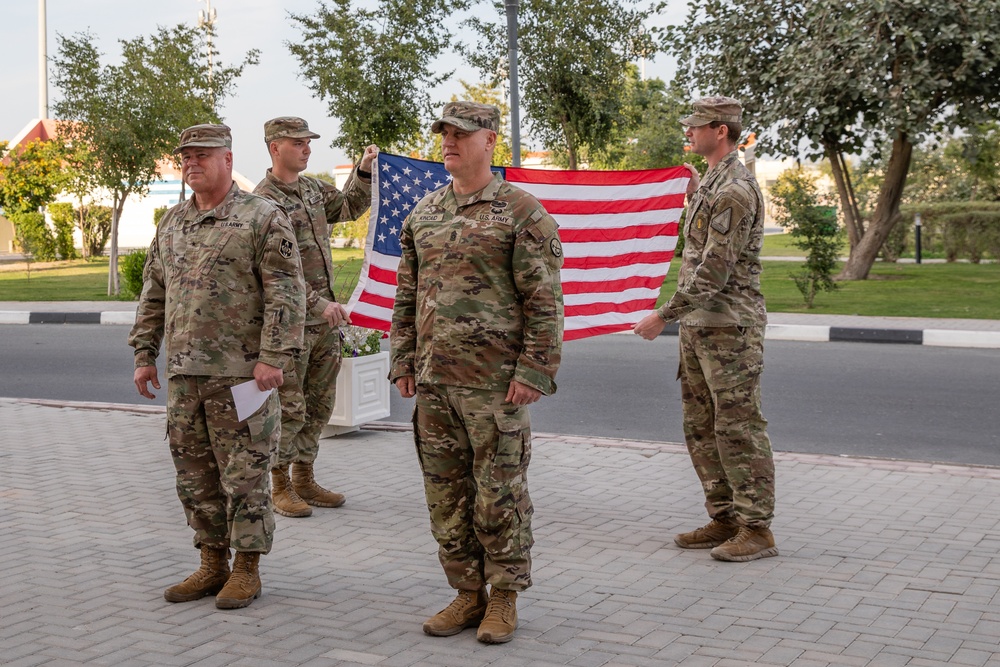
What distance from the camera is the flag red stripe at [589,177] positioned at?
7242 millimetres

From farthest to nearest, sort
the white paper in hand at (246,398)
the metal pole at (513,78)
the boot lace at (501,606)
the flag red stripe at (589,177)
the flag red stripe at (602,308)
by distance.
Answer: the metal pole at (513,78)
the flag red stripe at (602,308)
the flag red stripe at (589,177)
the white paper in hand at (246,398)
the boot lace at (501,606)

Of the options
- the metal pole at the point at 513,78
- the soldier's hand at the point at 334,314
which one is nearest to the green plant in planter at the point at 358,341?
the soldier's hand at the point at 334,314

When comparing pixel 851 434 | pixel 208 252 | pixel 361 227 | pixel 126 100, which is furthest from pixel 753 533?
pixel 361 227

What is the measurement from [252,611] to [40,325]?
13.9 metres

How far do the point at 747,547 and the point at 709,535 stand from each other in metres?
0.28

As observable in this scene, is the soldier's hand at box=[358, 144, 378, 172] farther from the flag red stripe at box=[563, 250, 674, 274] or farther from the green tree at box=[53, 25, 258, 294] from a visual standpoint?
the green tree at box=[53, 25, 258, 294]

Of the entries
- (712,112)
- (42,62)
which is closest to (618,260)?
(712,112)

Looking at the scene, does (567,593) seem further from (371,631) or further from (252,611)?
(252,611)

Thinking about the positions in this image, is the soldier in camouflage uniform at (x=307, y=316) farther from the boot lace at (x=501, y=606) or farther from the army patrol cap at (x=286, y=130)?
the boot lace at (x=501, y=606)

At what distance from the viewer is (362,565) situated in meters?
5.46

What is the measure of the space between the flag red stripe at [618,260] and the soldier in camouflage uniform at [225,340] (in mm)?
2763

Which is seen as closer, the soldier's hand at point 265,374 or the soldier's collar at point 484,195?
the soldier's collar at point 484,195

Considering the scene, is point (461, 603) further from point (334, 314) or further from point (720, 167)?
point (720, 167)

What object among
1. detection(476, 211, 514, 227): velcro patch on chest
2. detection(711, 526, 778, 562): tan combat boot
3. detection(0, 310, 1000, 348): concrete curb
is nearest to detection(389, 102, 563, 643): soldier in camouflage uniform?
detection(476, 211, 514, 227): velcro patch on chest
